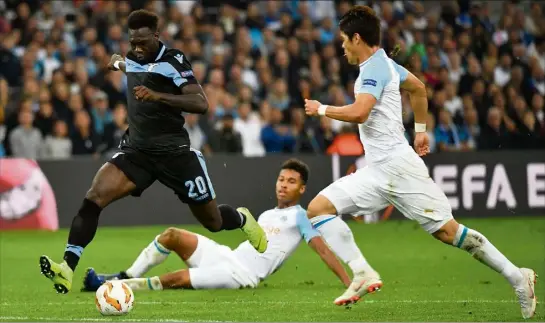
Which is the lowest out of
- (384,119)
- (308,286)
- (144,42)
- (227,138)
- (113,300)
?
(308,286)

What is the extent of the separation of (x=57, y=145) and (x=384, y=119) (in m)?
10.6

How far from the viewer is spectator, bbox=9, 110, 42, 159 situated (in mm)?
18609

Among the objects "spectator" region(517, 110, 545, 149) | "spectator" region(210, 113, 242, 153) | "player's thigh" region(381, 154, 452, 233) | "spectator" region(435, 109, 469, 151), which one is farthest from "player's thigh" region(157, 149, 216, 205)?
"spectator" region(517, 110, 545, 149)

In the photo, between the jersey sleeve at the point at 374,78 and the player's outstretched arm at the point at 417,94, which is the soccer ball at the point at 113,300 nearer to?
the jersey sleeve at the point at 374,78

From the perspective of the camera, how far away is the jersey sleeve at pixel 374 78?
8.98m

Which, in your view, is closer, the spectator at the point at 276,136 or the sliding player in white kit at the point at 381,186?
the sliding player in white kit at the point at 381,186

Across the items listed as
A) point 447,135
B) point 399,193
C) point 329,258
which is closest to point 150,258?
point 329,258

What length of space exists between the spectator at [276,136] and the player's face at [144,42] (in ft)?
34.3

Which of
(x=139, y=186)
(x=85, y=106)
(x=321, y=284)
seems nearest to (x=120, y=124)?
(x=85, y=106)

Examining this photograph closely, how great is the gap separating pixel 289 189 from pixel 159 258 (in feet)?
4.59

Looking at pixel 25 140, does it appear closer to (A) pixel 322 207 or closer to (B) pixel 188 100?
(B) pixel 188 100

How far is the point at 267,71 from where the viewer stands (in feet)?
70.4

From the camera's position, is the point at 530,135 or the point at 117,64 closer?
the point at 117,64

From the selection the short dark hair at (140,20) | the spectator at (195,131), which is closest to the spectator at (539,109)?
the spectator at (195,131)
